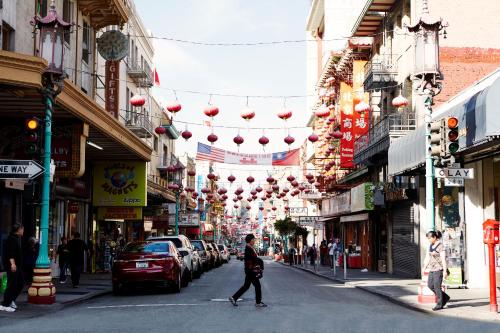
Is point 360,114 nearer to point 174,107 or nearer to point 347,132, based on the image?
point 347,132

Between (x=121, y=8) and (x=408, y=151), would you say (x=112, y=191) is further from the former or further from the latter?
(x=408, y=151)

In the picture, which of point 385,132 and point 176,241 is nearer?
point 176,241

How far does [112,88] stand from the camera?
102 feet

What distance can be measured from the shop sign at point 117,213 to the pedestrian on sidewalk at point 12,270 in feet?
53.6

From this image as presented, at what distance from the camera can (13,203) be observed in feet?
72.0

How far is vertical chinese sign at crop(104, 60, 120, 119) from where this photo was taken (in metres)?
30.4

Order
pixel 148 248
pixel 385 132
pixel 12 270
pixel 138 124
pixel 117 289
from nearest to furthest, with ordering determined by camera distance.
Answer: pixel 12 270 < pixel 117 289 < pixel 148 248 < pixel 385 132 < pixel 138 124

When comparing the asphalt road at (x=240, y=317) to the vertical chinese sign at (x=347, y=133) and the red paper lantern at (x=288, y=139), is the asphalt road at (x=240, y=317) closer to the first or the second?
the red paper lantern at (x=288, y=139)

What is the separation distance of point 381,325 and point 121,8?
823 inches

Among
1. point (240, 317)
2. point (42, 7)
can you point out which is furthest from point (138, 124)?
point (240, 317)

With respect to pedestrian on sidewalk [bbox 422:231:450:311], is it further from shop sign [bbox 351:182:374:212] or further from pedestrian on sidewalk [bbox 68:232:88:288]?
shop sign [bbox 351:182:374:212]

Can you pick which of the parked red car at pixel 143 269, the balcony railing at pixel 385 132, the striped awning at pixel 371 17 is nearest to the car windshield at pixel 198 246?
the balcony railing at pixel 385 132

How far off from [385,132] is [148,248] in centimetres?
1424

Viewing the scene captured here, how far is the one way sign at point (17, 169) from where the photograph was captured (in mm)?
15062
